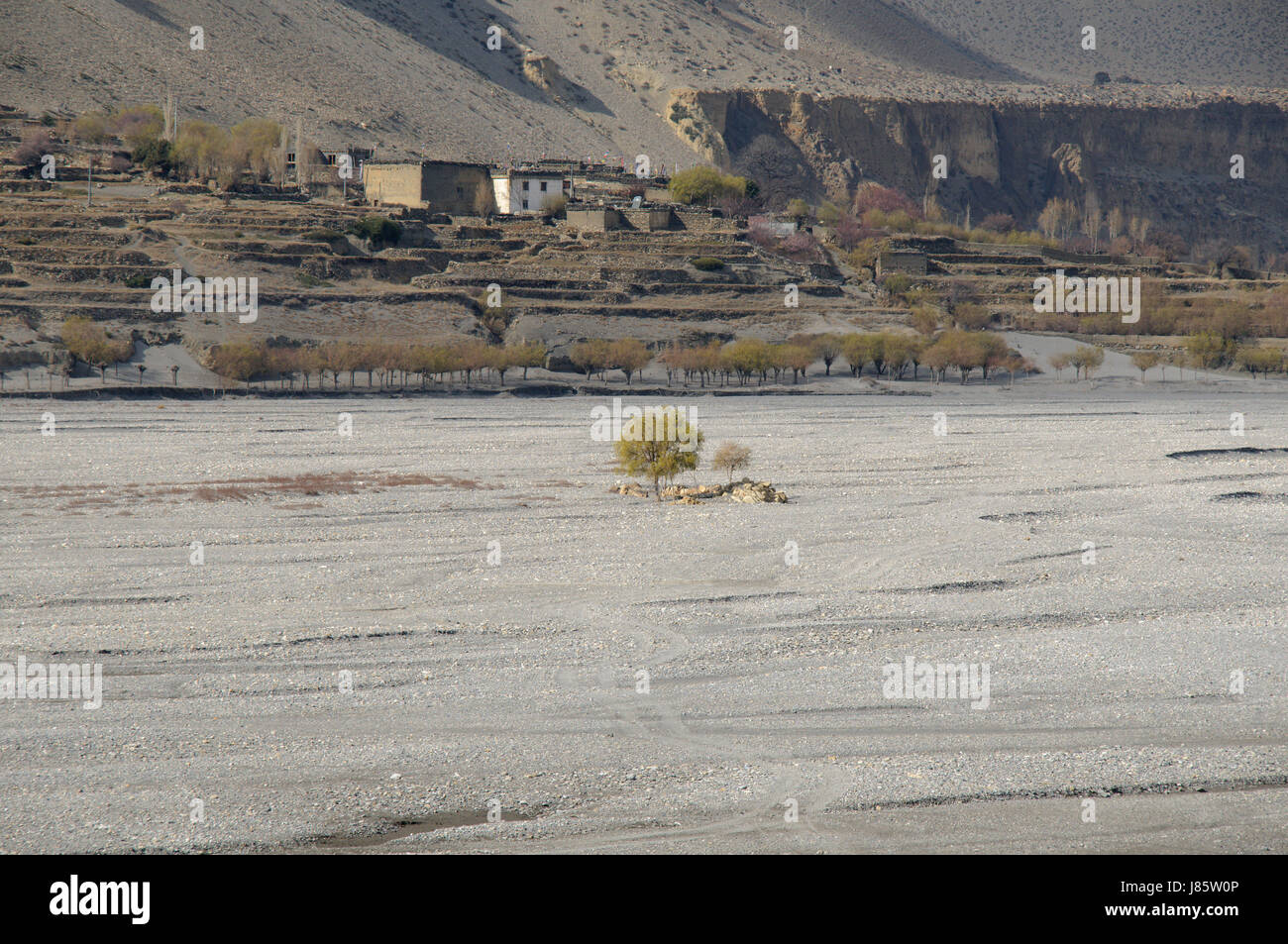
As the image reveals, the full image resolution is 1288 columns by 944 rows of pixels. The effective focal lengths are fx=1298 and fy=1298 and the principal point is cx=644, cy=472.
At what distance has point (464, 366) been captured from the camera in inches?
1964

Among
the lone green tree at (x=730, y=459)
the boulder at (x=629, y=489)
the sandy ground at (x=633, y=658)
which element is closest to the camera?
the sandy ground at (x=633, y=658)

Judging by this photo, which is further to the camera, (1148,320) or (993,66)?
(993,66)

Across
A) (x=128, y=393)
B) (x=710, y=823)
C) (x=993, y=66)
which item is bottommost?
(x=710, y=823)

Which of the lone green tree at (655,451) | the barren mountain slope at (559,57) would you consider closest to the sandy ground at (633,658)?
the lone green tree at (655,451)

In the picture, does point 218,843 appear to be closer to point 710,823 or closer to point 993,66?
point 710,823

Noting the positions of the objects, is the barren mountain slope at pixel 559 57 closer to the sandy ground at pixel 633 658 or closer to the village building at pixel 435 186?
the village building at pixel 435 186

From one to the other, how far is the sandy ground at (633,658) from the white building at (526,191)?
2028 inches

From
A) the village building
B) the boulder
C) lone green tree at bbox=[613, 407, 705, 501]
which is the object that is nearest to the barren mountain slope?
the village building

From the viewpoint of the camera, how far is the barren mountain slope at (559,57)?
97625mm

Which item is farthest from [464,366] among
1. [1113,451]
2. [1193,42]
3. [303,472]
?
[1193,42]

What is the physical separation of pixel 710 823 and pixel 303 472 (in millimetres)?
20137

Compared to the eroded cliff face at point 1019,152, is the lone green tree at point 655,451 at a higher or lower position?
lower

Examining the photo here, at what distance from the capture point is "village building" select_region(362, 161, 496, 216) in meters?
75.0

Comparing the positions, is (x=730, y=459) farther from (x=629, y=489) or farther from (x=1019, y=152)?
(x=1019, y=152)
